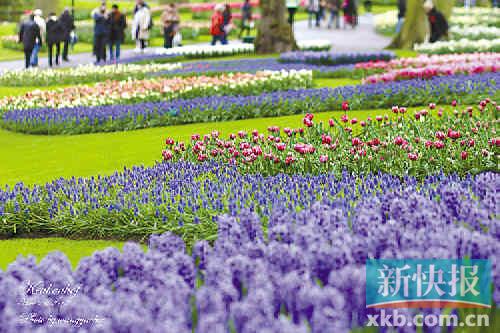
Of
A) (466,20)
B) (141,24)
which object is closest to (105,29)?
(141,24)

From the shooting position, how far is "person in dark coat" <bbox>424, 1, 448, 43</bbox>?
2938cm

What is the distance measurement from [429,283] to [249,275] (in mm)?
774

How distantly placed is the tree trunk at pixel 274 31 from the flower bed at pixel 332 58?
3.47 metres

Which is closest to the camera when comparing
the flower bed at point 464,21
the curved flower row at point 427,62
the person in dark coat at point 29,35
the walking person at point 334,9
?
the curved flower row at point 427,62

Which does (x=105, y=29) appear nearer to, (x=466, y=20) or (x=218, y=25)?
(x=218, y=25)

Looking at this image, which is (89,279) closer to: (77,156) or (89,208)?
(89,208)

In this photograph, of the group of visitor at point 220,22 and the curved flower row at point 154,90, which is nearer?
the curved flower row at point 154,90

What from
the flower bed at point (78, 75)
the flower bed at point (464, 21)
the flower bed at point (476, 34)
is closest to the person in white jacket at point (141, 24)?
the flower bed at point (78, 75)

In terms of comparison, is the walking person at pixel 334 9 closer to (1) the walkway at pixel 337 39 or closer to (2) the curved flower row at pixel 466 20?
(1) the walkway at pixel 337 39

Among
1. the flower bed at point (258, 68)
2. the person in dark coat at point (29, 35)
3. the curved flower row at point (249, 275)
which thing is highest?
A: the person in dark coat at point (29, 35)

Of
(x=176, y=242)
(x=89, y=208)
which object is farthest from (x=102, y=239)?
(x=176, y=242)

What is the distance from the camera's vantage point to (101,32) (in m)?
30.7

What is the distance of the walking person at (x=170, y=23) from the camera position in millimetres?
33750

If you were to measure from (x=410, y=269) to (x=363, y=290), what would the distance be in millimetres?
320
